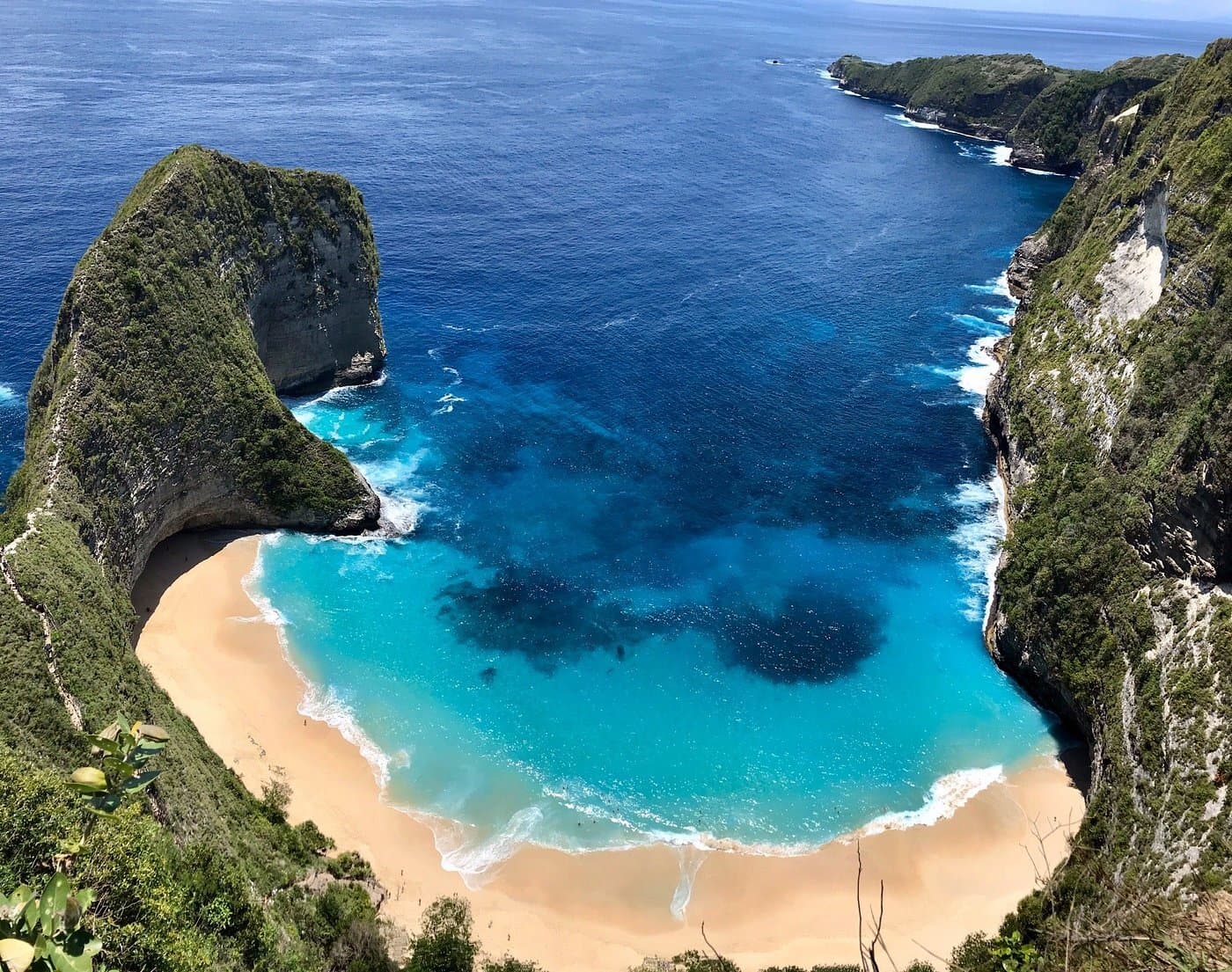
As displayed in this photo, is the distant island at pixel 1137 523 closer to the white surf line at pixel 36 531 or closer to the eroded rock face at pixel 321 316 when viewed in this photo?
the white surf line at pixel 36 531

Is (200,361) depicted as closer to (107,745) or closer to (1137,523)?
(107,745)

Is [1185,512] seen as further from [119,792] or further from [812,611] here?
[119,792]

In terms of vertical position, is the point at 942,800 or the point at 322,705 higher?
the point at 942,800

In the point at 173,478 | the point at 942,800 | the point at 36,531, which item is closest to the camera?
the point at 36,531

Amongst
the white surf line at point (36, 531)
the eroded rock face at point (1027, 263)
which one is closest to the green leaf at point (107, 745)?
the white surf line at point (36, 531)

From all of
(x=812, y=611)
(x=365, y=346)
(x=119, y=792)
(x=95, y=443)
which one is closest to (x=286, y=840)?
(x=119, y=792)

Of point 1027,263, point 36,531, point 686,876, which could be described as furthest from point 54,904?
point 1027,263

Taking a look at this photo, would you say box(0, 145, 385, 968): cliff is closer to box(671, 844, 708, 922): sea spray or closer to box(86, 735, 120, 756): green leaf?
box(86, 735, 120, 756): green leaf
